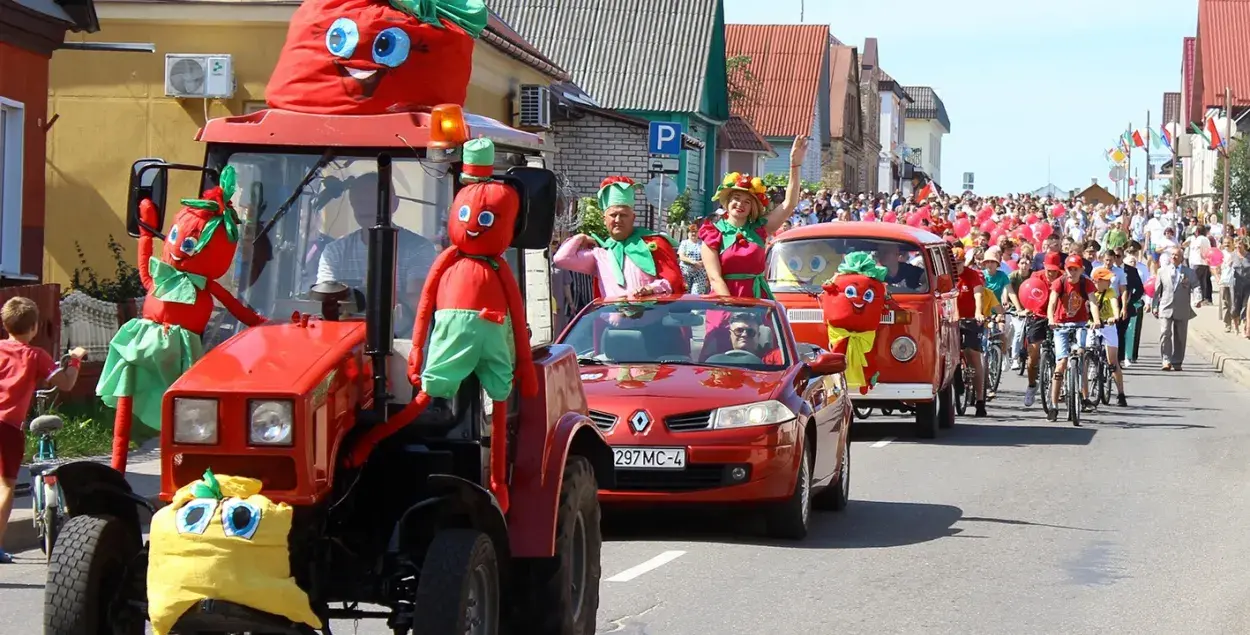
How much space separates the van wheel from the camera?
747 inches

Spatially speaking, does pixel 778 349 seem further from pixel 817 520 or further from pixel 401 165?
pixel 401 165

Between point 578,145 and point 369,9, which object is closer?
point 369,9

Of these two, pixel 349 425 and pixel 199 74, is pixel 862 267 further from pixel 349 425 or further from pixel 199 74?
A: pixel 349 425

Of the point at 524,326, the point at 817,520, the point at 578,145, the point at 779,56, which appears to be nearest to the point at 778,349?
the point at 817,520

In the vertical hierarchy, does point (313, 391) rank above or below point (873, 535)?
above

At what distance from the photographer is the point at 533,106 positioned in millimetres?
30141

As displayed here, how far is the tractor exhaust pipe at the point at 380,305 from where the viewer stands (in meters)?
6.05

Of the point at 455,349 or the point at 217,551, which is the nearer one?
the point at 217,551

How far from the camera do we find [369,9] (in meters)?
7.06

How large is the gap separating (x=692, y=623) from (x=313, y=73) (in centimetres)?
319

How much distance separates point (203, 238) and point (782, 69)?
83.9 metres

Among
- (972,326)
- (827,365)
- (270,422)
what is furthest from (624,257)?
(972,326)

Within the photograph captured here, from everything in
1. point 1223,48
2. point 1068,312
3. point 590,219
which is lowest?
point 1068,312

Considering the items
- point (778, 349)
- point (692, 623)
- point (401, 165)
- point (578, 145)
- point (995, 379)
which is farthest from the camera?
point (578, 145)
